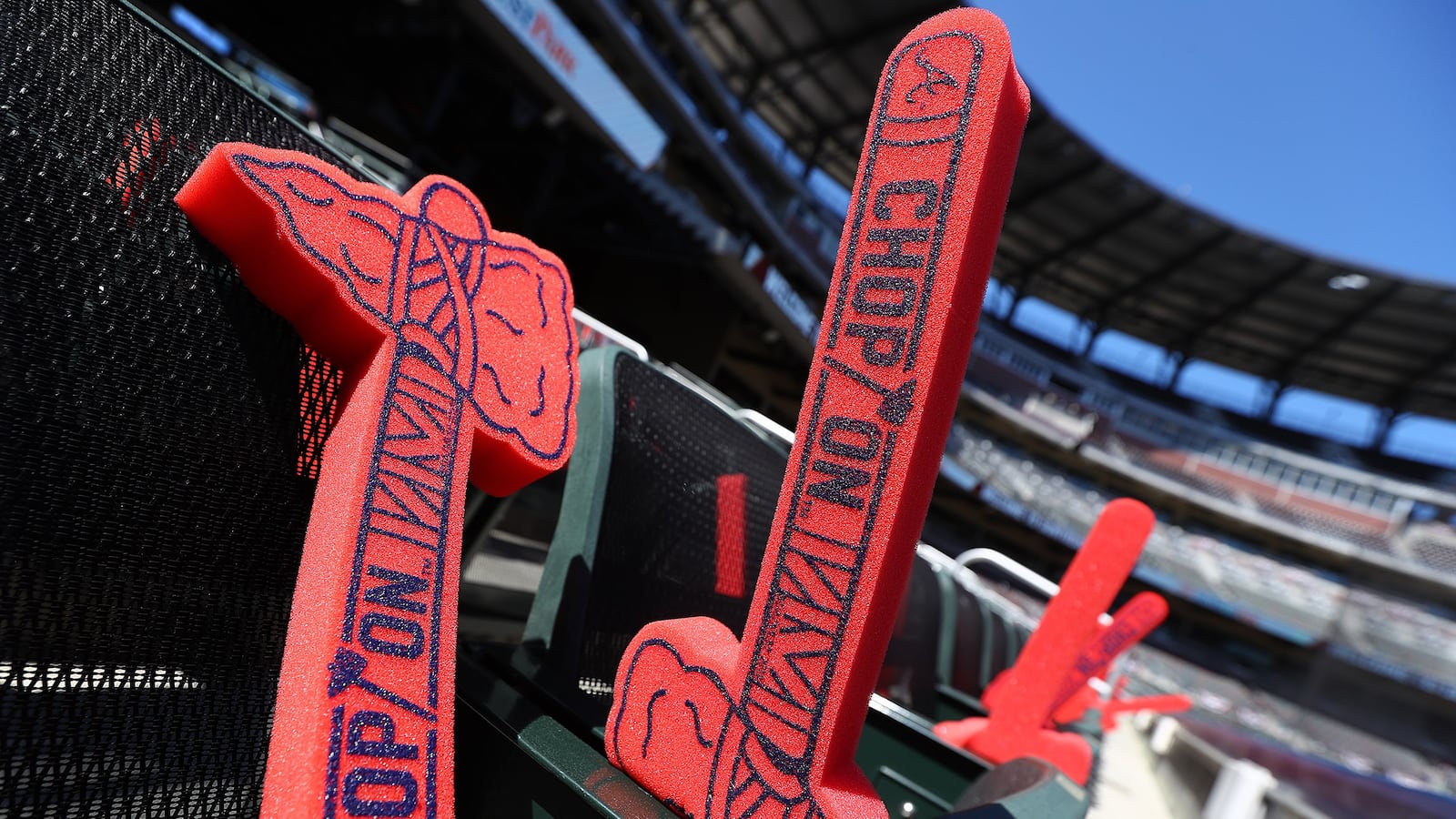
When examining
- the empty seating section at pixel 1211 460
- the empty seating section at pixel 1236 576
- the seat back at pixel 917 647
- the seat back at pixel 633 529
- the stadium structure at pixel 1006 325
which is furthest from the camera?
the empty seating section at pixel 1211 460

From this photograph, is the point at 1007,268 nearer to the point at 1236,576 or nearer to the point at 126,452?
the point at 1236,576

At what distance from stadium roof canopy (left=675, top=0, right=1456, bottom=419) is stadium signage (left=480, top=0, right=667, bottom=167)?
21.9 ft

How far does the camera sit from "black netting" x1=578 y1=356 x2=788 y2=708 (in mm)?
883

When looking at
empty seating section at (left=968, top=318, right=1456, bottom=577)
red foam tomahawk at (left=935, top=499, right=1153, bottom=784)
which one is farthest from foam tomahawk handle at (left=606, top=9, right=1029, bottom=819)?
empty seating section at (left=968, top=318, right=1456, bottom=577)

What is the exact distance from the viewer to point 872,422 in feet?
1.83

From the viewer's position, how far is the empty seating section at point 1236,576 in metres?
15.5

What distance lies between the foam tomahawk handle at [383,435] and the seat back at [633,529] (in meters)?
0.13

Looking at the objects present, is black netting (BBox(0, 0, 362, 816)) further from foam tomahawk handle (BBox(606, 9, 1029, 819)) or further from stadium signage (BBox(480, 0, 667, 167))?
stadium signage (BBox(480, 0, 667, 167))

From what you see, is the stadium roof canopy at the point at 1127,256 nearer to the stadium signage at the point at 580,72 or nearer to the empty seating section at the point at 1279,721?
the stadium signage at the point at 580,72

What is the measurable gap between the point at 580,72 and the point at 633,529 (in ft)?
20.9

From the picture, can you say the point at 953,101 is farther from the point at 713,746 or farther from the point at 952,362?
the point at 713,746

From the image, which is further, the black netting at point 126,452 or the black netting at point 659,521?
the black netting at point 659,521

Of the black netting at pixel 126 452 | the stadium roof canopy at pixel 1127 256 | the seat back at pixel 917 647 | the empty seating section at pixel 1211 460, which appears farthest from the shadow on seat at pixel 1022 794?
the empty seating section at pixel 1211 460

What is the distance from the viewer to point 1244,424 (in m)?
22.5
